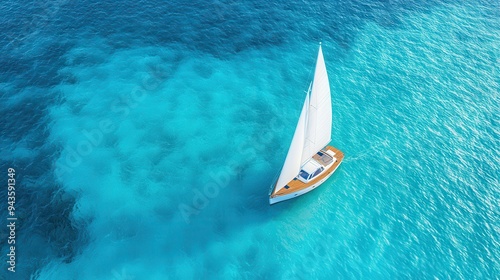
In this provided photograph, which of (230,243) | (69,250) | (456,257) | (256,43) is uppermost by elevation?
(256,43)

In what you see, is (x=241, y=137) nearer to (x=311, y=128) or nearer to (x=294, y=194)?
(x=311, y=128)

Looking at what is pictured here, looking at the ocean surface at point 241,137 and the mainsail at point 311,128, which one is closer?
the mainsail at point 311,128

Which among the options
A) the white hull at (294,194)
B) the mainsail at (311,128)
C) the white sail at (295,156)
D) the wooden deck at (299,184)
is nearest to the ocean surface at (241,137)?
the white hull at (294,194)

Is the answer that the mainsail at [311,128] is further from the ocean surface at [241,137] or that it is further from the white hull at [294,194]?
the ocean surface at [241,137]

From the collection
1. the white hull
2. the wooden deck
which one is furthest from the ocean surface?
the wooden deck

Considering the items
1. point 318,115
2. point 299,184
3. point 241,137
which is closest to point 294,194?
point 299,184

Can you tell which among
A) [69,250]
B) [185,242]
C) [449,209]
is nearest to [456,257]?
[449,209]

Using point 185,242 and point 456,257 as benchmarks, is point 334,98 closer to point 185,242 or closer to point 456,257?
point 456,257
